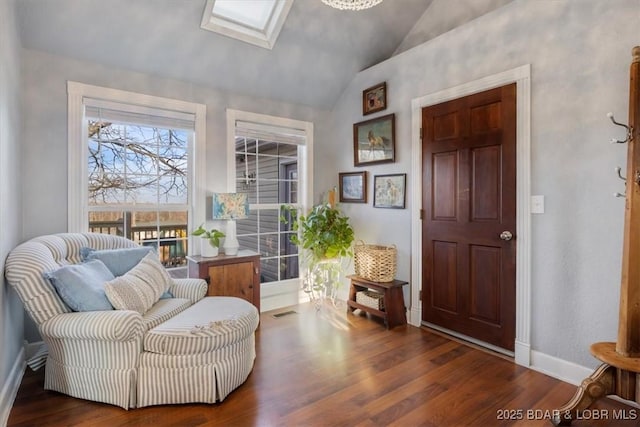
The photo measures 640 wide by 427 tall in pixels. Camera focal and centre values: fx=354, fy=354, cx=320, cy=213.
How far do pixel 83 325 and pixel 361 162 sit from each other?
2.89m

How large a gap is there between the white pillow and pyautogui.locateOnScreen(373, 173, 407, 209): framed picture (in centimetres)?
215

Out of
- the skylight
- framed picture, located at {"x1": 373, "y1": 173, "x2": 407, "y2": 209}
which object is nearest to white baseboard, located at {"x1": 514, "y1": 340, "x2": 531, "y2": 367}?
framed picture, located at {"x1": 373, "y1": 173, "x2": 407, "y2": 209}

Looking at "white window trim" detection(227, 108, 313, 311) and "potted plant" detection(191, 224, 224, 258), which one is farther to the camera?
"white window trim" detection(227, 108, 313, 311)

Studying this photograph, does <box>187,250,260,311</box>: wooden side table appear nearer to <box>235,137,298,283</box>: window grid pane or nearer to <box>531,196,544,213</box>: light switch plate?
<box>235,137,298,283</box>: window grid pane

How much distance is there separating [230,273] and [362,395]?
1.61 metres

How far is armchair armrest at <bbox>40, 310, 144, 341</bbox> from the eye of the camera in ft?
6.29

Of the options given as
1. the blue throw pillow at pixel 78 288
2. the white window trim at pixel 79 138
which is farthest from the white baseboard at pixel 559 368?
the white window trim at pixel 79 138

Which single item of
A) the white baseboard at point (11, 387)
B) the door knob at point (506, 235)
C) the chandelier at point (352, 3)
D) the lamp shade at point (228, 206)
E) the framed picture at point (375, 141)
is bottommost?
the white baseboard at point (11, 387)

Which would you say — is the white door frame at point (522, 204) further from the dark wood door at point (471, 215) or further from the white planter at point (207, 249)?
the white planter at point (207, 249)

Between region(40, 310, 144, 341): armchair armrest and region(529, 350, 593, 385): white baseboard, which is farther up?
region(40, 310, 144, 341): armchair armrest

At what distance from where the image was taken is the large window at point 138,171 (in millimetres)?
2916

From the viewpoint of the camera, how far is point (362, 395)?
7.02 feet

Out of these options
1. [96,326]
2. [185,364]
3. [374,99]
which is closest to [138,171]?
[96,326]

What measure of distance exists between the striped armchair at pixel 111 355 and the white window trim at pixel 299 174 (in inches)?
69.1
